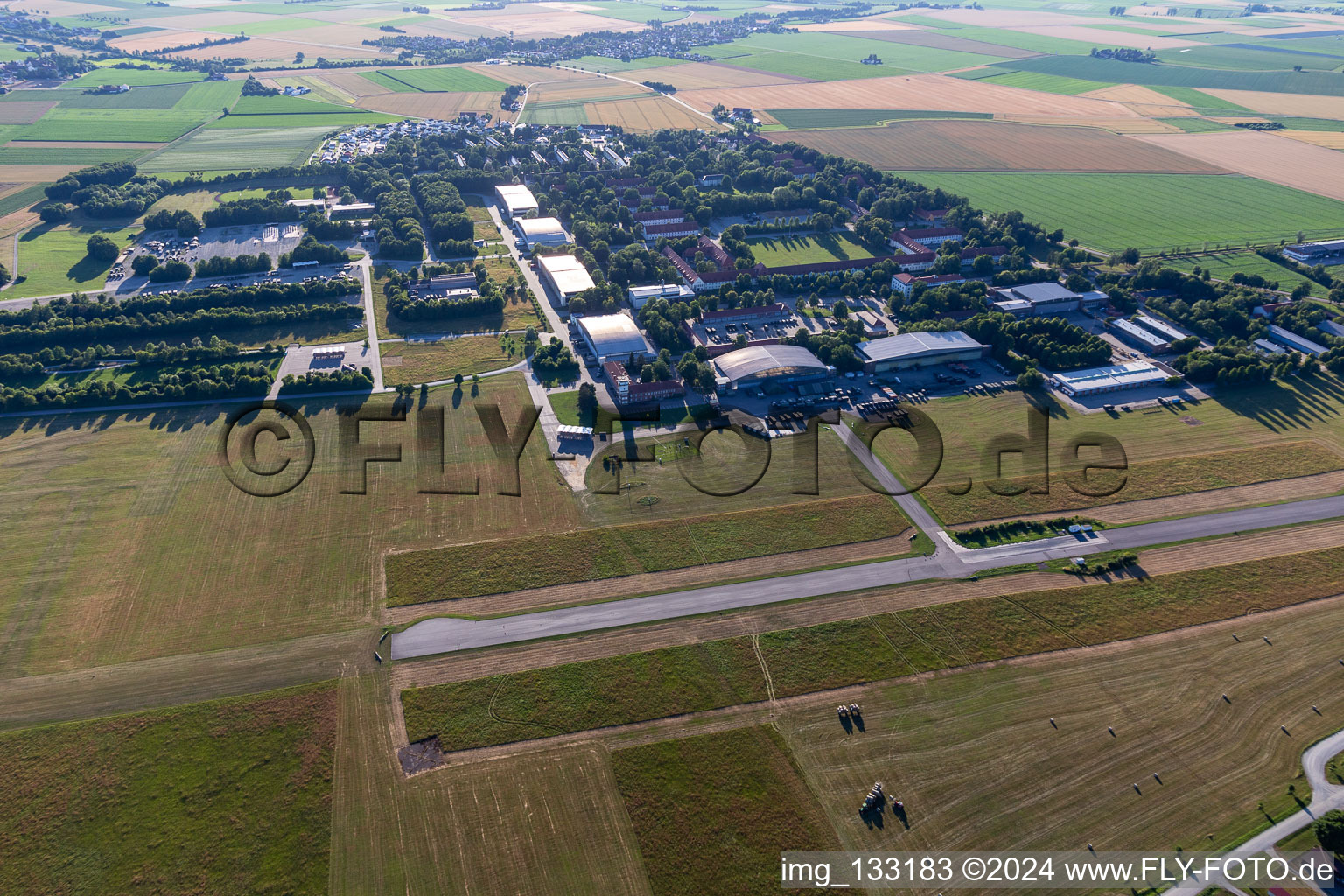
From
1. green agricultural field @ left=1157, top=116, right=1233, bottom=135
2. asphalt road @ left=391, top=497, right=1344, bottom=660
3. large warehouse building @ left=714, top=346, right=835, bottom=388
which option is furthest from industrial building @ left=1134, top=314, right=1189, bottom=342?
green agricultural field @ left=1157, top=116, right=1233, bottom=135

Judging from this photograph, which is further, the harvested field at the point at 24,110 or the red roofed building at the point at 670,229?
the harvested field at the point at 24,110

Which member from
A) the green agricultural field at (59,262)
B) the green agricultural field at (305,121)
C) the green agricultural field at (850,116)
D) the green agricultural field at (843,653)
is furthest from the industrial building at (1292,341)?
the green agricultural field at (305,121)

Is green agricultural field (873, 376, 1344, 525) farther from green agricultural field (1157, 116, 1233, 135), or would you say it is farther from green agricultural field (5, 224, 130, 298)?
green agricultural field (1157, 116, 1233, 135)

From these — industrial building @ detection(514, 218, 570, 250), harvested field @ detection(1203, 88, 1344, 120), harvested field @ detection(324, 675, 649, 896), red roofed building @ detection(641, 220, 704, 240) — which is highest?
harvested field @ detection(1203, 88, 1344, 120)

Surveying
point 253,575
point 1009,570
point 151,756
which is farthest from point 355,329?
point 1009,570

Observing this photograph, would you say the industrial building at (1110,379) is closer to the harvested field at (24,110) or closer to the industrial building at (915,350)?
the industrial building at (915,350)

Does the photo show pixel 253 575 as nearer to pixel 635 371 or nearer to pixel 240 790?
pixel 240 790

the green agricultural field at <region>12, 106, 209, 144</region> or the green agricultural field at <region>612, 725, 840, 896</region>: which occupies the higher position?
the green agricultural field at <region>12, 106, 209, 144</region>
